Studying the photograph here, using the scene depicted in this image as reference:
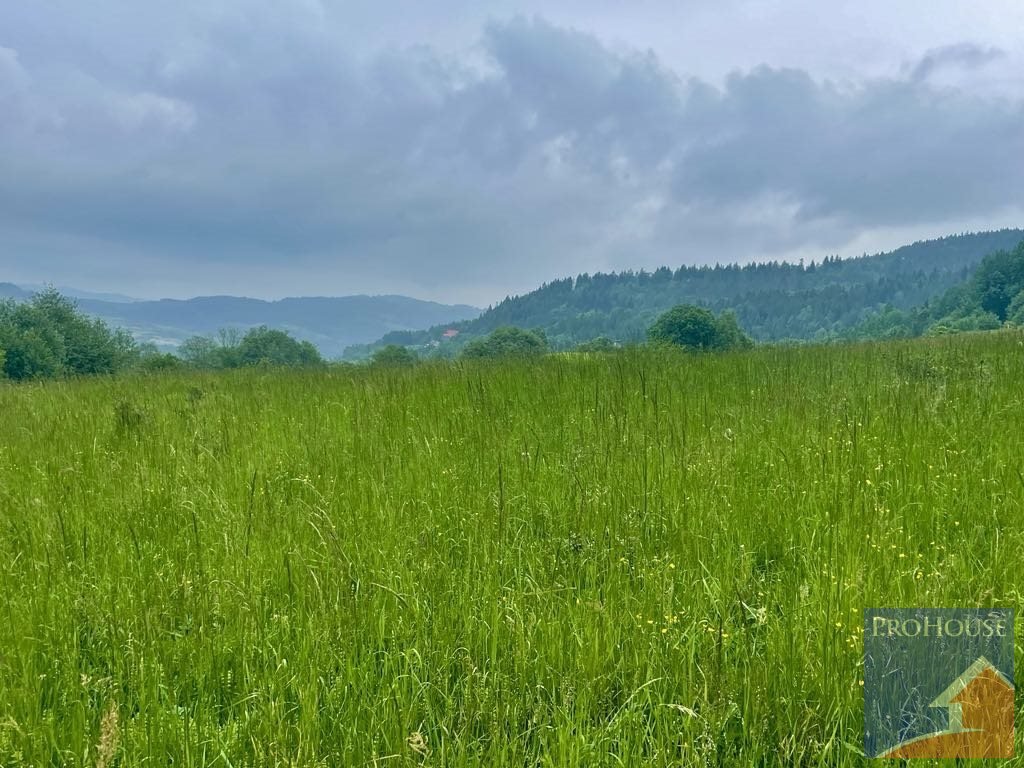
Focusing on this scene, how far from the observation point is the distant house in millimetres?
1394

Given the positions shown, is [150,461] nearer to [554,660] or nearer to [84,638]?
[84,638]

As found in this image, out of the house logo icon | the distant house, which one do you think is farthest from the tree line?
the distant house

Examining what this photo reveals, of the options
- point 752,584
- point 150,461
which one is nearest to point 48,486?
point 150,461

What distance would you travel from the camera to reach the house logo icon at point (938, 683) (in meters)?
1.43

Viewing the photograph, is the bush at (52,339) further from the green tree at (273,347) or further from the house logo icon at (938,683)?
the house logo icon at (938,683)

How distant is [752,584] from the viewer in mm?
2107

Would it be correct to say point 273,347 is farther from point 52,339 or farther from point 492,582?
point 492,582

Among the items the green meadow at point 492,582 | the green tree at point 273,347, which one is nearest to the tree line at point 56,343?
the green tree at point 273,347

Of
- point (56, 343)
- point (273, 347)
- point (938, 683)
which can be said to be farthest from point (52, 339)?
point (938, 683)

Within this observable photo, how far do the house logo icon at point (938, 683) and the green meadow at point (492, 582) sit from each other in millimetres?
62

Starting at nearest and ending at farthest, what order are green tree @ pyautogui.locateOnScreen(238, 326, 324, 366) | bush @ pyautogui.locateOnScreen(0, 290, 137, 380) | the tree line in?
1. the tree line
2. bush @ pyautogui.locateOnScreen(0, 290, 137, 380)
3. green tree @ pyautogui.locateOnScreen(238, 326, 324, 366)

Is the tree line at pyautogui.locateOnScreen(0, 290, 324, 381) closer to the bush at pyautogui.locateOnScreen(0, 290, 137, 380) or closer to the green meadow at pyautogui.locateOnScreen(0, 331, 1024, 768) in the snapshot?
the bush at pyautogui.locateOnScreen(0, 290, 137, 380)

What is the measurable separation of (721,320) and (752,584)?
2926 inches

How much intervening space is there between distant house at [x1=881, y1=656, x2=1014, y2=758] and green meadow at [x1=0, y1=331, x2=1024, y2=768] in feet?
0.56
